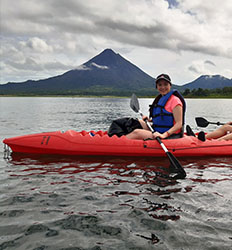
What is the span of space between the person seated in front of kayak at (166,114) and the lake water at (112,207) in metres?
1.13

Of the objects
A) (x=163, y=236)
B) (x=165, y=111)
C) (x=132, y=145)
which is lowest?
(x=163, y=236)

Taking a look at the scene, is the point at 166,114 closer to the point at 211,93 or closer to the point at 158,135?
the point at 158,135

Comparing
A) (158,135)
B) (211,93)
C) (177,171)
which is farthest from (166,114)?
(211,93)

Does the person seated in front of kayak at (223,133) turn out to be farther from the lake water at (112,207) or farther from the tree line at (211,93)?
the tree line at (211,93)

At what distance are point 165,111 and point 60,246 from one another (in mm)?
4826

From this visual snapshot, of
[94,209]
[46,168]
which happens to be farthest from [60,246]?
[46,168]

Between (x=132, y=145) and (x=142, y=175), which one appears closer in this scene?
(x=142, y=175)

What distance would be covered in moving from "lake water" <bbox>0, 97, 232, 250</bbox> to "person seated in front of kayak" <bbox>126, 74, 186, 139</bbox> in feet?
3.70

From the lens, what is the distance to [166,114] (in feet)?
22.7

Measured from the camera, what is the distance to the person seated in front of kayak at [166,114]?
670 centimetres

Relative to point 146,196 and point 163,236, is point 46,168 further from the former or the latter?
point 163,236

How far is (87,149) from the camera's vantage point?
283 inches

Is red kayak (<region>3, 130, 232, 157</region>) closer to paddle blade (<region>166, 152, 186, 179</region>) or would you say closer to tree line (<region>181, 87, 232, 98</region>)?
paddle blade (<region>166, 152, 186, 179</region>)

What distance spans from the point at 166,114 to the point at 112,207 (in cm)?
364
